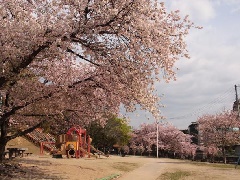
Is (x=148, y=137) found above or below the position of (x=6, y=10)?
below

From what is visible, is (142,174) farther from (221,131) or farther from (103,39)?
(221,131)

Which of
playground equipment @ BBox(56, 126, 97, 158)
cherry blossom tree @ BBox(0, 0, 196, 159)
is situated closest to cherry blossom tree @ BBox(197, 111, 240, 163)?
playground equipment @ BBox(56, 126, 97, 158)

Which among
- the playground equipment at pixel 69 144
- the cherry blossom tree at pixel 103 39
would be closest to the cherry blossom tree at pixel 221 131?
the playground equipment at pixel 69 144

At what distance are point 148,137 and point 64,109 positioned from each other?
58077mm

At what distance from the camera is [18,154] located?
85.5ft

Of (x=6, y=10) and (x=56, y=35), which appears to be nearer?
(x=56, y=35)

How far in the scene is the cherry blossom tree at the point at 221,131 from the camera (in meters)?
46.9

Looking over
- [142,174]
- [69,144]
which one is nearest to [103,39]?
[142,174]

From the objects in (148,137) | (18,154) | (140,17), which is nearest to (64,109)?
(140,17)

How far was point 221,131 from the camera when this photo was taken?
49062 mm

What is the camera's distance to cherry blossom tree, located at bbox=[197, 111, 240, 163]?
1847 inches

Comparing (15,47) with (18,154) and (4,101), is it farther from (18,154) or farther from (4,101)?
(18,154)

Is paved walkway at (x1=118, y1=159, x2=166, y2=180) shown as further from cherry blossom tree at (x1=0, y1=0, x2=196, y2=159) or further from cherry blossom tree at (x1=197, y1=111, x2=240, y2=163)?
cherry blossom tree at (x1=197, y1=111, x2=240, y2=163)

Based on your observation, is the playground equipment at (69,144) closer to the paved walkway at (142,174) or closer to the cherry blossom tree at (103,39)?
the paved walkway at (142,174)
